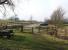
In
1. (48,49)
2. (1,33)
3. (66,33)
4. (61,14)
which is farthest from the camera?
(61,14)

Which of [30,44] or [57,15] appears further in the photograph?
[57,15]

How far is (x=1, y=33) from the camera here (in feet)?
76.6

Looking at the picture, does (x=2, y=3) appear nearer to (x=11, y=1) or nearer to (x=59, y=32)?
(x=11, y=1)

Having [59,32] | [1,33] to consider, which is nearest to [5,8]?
[1,33]

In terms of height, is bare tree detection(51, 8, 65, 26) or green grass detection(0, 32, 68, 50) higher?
bare tree detection(51, 8, 65, 26)

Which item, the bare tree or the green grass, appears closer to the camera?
the green grass

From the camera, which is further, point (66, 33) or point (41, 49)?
point (66, 33)

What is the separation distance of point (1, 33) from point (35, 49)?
8.55 meters

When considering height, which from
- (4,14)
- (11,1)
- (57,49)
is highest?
(11,1)

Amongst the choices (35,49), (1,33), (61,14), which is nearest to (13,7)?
(1,33)

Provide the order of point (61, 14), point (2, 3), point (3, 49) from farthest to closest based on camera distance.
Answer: point (61, 14) → point (2, 3) → point (3, 49)

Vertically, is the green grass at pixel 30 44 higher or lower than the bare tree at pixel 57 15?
lower

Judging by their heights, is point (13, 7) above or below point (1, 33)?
above

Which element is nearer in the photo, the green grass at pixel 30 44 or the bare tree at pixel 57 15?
the green grass at pixel 30 44
